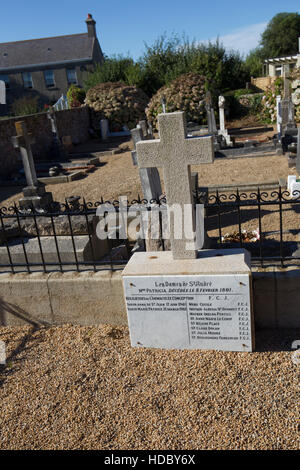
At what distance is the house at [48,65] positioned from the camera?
33.5 m

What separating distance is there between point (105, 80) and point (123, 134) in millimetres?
5524

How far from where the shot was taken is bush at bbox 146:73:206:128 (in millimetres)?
20516

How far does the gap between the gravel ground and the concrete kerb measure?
228 mm

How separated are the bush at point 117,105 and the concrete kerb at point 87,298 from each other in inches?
778

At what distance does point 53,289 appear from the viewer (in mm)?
4180

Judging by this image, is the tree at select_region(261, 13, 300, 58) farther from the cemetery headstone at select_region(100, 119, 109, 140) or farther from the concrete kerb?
the concrete kerb

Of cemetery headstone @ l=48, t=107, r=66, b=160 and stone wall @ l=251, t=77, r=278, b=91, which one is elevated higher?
stone wall @ l=251, t=77, r=278, b=91

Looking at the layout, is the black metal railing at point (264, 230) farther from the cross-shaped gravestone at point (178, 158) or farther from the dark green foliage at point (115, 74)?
the dark green foliage at point (115, 74)

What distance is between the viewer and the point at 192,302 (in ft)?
11.3

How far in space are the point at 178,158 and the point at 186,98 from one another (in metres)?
18.7

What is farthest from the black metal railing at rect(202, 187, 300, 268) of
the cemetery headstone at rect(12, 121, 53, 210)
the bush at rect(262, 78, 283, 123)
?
the bush at rect(262, 78, 283, 123)

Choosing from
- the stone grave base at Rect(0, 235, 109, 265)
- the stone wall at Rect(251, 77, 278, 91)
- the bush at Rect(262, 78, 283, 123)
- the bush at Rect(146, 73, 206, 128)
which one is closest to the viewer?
the stone grave base at Rect(0, 235, 109, 265)
